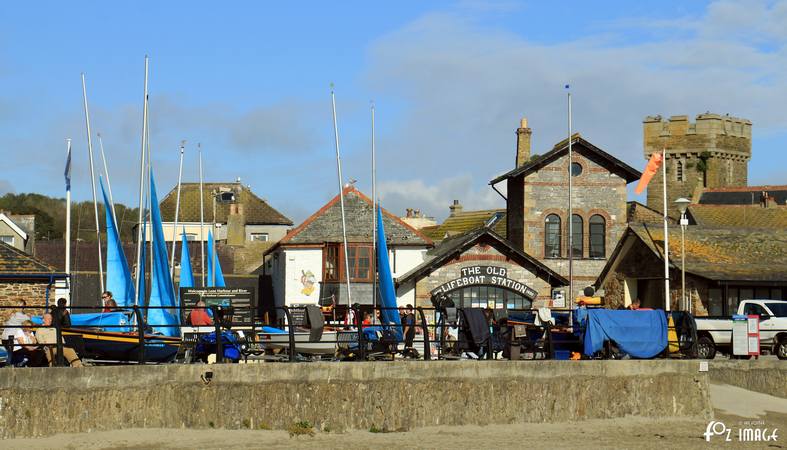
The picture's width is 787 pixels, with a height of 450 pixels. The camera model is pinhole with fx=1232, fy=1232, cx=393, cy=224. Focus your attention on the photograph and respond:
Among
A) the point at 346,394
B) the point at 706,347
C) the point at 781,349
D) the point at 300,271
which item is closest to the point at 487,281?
the point at 300,271

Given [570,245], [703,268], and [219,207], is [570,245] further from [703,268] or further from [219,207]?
[219,207]

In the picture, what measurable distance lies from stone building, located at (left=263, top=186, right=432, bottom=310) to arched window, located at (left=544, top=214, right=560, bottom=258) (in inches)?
195

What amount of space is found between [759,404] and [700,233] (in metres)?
17.5

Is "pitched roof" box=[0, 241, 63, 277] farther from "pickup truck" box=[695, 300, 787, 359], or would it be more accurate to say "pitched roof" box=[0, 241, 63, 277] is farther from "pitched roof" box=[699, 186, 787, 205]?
"pitched roof" box=[699, 186, 787, 205]

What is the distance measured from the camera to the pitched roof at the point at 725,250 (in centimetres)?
3934

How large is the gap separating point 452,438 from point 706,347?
1131 centimetres

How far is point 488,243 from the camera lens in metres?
46.1

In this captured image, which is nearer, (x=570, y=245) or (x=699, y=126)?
(x=570, y=245)

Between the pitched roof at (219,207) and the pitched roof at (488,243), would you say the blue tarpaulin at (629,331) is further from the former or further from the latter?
the pitched roof at (219,207)

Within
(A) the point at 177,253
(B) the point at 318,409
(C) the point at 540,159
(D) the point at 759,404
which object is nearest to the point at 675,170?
(A) the point at 177,253

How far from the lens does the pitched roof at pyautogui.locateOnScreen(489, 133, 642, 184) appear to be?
50500mm

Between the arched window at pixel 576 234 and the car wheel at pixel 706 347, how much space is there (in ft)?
69.0

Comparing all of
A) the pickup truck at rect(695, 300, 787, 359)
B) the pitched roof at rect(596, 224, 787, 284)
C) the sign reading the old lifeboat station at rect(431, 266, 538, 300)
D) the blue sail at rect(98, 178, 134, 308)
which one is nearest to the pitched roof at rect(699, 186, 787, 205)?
the pitched roof at rect(596, 224, 787, 284)

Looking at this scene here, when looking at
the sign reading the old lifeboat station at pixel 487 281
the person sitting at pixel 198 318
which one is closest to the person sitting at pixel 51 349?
the person sitting at pixel 198 318
